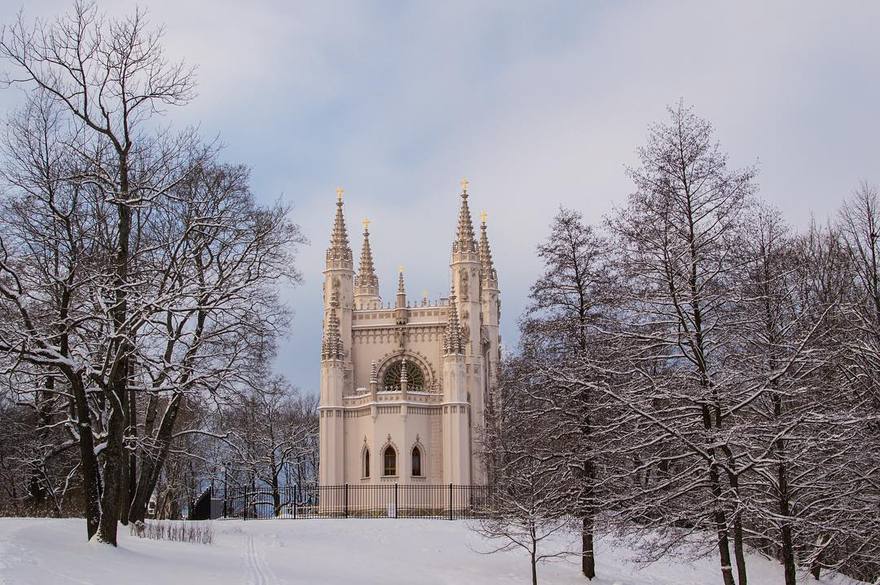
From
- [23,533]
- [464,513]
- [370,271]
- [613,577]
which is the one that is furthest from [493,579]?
[370,271]

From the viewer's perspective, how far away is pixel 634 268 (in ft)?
58.3

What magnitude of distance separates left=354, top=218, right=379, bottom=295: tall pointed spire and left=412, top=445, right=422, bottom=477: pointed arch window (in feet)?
52.9

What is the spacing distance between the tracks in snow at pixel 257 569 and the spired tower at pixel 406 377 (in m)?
21.8

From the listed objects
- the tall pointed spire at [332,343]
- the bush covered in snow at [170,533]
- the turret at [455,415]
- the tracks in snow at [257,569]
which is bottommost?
the tracks in snow at [257,569]

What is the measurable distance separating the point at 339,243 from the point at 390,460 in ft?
42.1

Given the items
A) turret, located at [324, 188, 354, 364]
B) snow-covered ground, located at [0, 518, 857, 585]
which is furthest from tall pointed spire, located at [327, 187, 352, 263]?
snow-covered ground, located at [0, 518, 857, 585]

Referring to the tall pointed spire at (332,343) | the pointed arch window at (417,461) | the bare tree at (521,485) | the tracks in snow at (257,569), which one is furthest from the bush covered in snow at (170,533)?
the tall pointed spire at (332,343)

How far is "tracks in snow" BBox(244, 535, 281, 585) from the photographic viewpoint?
17281mm

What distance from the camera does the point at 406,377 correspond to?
159ft

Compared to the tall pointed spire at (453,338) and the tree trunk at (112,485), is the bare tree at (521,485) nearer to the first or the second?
the tree trunk at (112,485)

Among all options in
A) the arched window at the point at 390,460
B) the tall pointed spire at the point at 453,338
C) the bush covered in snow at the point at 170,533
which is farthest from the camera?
the tall pointed spire at the point at 453,338

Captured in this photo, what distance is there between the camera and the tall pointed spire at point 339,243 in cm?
5212

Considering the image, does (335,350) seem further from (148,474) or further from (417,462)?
(148,474)

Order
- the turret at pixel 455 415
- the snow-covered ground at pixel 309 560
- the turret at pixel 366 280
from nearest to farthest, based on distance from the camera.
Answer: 1. the snow-covered ground at pixel 309 560
2. the turret at pixel 455 415
3. the turret at pixel 366 280
